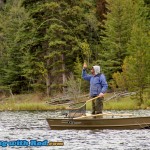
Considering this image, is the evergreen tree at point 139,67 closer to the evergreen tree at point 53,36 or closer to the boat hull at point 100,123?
the evergreen tree at point 53,36

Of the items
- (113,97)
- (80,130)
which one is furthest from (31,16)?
(80,130)

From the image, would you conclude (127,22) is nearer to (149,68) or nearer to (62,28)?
(62,28)

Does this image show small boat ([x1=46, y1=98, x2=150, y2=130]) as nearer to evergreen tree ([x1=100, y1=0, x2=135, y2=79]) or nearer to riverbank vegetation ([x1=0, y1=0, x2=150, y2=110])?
riverbank vegetation ([x1=0, y1=0, x2=150, y2=110])

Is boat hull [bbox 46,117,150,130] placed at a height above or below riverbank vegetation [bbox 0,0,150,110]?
below

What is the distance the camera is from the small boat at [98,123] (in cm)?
2250

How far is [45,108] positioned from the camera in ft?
133

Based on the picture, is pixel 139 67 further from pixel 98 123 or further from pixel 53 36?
pixel 98 123

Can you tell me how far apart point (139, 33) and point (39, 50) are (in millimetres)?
18159

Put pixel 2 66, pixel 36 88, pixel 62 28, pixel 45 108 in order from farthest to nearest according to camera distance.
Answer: pixel 2 66
pixel 36 88
pixel 62 28
pixel 45 108

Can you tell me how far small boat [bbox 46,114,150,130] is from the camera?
886 inches

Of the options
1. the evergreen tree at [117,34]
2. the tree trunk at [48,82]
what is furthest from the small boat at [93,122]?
the tree trunk at [48,82]

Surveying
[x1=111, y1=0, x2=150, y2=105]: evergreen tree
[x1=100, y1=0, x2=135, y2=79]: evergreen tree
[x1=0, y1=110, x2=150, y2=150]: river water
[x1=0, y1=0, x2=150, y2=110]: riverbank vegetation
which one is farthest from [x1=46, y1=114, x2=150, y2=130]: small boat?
[x1=100, y1=0, x2=135, y2=79]: evergreen tree

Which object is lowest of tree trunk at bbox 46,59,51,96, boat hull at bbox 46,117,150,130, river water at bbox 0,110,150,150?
river water at bbox 0,110,150,150

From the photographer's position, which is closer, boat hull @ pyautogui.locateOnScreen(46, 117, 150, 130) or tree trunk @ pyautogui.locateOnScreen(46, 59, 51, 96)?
boat hull @ pyautogui.locateOnScreen(46, 117, 150, 130)
